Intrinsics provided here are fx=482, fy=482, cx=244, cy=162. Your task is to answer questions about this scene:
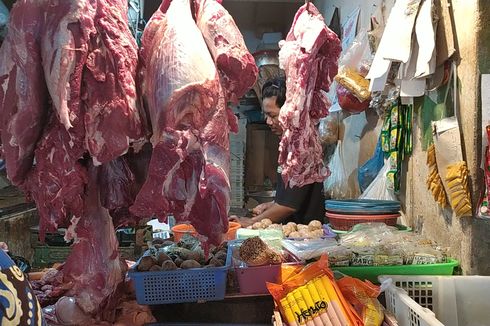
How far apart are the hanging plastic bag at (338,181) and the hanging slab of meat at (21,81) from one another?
10.9 ft

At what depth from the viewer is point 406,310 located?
1.92 meters

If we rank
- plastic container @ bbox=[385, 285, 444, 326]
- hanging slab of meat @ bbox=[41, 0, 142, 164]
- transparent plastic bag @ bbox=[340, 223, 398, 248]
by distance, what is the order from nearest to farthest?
1. hanging slab of meat @ bbox=[41, 0, 142, 164]
2. plastic container @ bbox=[385, 285, 444, 326]
3. transparent plastic bag @ bbox=[340, 223, 398, 248]

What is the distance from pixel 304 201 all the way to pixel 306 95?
168cm

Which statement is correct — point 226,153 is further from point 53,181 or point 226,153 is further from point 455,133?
point 455,133

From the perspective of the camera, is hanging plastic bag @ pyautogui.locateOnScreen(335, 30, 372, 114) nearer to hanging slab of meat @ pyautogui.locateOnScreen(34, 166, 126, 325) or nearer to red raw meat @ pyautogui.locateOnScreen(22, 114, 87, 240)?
hanging slab of meat @ pyautogui.locateOnScreen(34, 166, 126, 325)

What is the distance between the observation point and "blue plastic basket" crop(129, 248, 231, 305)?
2.03 m

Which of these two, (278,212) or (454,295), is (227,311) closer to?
(454,295)

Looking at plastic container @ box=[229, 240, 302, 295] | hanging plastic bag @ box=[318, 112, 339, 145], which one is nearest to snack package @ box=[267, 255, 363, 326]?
plastic container @ box=[229, 240, 302, 295]

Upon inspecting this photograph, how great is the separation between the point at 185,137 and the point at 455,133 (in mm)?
1451

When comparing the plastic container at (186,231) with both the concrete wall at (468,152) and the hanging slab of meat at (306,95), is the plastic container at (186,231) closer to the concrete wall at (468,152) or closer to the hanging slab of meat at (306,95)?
the hanging slab of meat at (306,95)

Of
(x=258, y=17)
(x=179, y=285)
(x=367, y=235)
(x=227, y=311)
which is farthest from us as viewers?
(x=258, y=17)

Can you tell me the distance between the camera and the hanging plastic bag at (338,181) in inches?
182

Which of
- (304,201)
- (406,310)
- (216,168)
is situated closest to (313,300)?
(406,310)

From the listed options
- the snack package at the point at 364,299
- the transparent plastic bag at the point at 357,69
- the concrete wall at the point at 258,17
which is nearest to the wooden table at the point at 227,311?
the snack package at the point at 364,299
